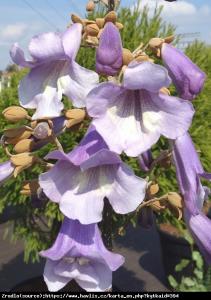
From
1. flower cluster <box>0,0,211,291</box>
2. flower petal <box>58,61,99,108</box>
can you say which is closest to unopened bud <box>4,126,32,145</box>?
flower cluster <box>0,0,211,291</box>

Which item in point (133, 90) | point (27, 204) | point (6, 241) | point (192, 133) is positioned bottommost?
point (6, 241)

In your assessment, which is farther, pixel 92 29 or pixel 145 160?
pixel 145 160

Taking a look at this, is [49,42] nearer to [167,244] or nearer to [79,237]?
[79,237]

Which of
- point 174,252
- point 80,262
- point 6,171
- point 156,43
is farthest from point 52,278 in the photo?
point 174,252

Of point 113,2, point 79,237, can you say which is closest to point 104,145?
point 79,237

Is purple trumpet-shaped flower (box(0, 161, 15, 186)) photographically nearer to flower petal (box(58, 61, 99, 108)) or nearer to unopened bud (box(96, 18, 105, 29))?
flower petal (box(58, 61, 99, 108))

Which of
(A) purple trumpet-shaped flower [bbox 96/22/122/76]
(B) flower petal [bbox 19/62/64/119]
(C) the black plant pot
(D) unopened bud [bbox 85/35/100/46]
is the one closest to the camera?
(A) purple trumpet-shaped flower [bbox 96/22/122/76]

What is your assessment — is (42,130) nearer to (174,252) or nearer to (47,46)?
(47,46)
